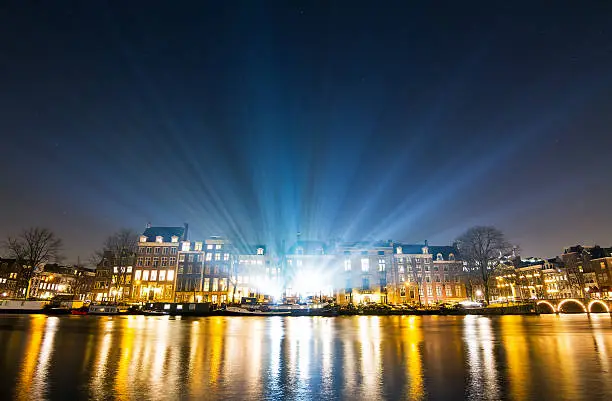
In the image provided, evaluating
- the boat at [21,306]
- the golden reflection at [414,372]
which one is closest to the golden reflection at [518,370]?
the golden reflection at [414,372]

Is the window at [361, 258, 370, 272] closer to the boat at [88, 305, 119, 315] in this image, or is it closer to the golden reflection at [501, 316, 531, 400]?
the boat at [88, 305, 119, 315]

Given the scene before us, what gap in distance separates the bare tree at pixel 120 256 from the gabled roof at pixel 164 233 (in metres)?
4.19

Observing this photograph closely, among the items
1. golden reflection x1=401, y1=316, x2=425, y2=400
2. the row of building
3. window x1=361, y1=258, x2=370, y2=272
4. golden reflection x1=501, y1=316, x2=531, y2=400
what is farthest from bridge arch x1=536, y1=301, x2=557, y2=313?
golden reflection x1=401, y1=316, x2=425, y2=400

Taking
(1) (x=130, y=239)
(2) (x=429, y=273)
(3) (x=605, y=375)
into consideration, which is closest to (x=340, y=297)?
(2) (x=429, y=273)

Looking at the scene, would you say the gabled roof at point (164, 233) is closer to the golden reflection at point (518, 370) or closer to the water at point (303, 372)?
the water at point (303, 372)

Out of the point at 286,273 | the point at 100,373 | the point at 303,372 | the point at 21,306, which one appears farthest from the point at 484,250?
the point at 21,306

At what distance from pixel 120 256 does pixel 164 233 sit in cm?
1651

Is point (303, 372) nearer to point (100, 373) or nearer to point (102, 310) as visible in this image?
point (100, 373)

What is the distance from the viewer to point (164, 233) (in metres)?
91.9

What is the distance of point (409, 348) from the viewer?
1590cm

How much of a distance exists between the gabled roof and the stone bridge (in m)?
88.2

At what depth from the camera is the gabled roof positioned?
296 ft

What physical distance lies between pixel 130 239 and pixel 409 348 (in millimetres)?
77228

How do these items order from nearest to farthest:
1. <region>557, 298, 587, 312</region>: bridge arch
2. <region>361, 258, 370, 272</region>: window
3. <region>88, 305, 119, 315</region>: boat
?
<region>88, 305, 119, 315</region>: boat, <region>557, 298, 587, 312</region>: bridge arch, <region>361, 258, 370, 272</region>: window
